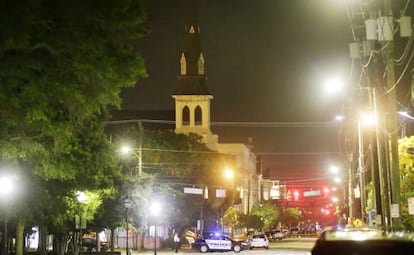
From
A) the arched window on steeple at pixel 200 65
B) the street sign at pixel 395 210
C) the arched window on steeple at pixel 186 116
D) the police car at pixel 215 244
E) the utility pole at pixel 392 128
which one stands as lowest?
the police car at pixel 215 244

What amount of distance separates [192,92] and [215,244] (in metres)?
63.1

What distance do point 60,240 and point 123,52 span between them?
3010cm

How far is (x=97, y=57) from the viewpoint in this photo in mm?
17250

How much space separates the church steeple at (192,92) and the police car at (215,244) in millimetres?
58316

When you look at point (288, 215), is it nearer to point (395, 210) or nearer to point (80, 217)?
point (80, 217)

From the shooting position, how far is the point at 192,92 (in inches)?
4843

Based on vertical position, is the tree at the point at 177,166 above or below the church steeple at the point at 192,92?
below

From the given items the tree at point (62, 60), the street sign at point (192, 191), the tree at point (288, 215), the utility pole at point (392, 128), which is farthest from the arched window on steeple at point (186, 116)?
the tree at point (62, 60)

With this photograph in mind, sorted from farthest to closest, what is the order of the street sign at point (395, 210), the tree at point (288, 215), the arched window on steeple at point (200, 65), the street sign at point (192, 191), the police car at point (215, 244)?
the tree at point (288, 215)
the arched window on steeple at point (200, 65)
the street sign at point (192, 191)
the police car at point (215, 244)
the street sign at point (395, 210)

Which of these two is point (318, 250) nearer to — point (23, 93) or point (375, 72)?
point (23, 93)

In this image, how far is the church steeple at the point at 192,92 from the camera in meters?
122

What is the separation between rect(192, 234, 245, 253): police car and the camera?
61281 millimetres

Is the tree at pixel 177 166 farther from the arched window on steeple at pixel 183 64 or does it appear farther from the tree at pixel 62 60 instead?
the tree at pixel 62 60

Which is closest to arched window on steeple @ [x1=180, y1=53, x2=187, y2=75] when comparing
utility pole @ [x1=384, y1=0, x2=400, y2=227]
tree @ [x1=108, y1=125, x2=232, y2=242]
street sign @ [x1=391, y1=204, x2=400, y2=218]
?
tree @ [x1=108, y1=125, x2=232, y2=242]
